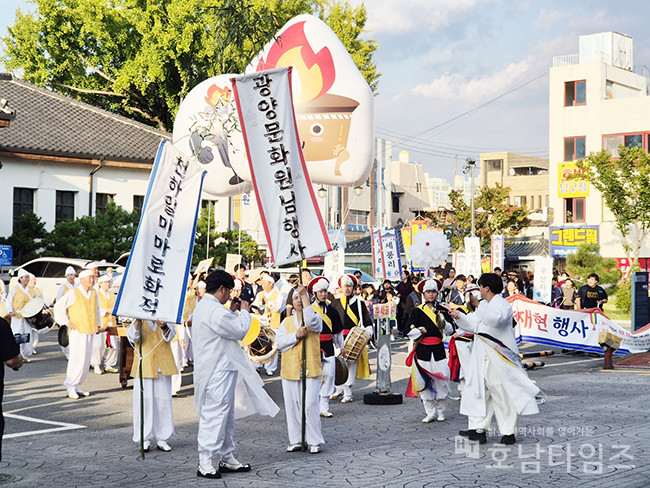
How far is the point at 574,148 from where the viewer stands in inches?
1815

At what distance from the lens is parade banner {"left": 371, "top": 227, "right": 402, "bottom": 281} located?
21703 millimetres

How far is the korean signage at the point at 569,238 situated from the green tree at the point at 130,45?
1533 centimetres

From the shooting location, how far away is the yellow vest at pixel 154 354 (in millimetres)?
9094

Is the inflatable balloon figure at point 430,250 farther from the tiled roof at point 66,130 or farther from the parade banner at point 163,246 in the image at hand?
the tiled roof at point 66,130

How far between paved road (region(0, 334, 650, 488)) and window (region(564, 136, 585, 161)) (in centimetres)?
3478

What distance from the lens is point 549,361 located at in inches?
714

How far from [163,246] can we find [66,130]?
2640 cm

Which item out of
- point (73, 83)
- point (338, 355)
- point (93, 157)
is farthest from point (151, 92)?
point (338, 355)

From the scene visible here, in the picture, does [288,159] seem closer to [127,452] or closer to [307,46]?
[127,452]

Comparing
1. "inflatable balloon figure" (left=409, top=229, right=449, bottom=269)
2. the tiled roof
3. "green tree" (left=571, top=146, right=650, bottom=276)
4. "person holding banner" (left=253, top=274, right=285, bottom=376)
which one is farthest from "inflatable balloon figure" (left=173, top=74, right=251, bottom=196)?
"green tree" (left=571, top=146, right=650, bottom=276)

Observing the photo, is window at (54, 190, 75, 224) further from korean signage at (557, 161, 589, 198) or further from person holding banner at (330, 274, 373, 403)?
korean signage at (557, 161, 589, 198)

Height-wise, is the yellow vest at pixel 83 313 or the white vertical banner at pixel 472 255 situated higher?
the white vertical banner at pixel 472 255

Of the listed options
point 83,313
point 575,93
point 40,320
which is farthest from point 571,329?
point 575,93

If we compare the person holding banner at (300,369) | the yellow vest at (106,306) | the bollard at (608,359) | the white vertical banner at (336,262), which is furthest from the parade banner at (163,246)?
the white vertical banner at (336,262)
